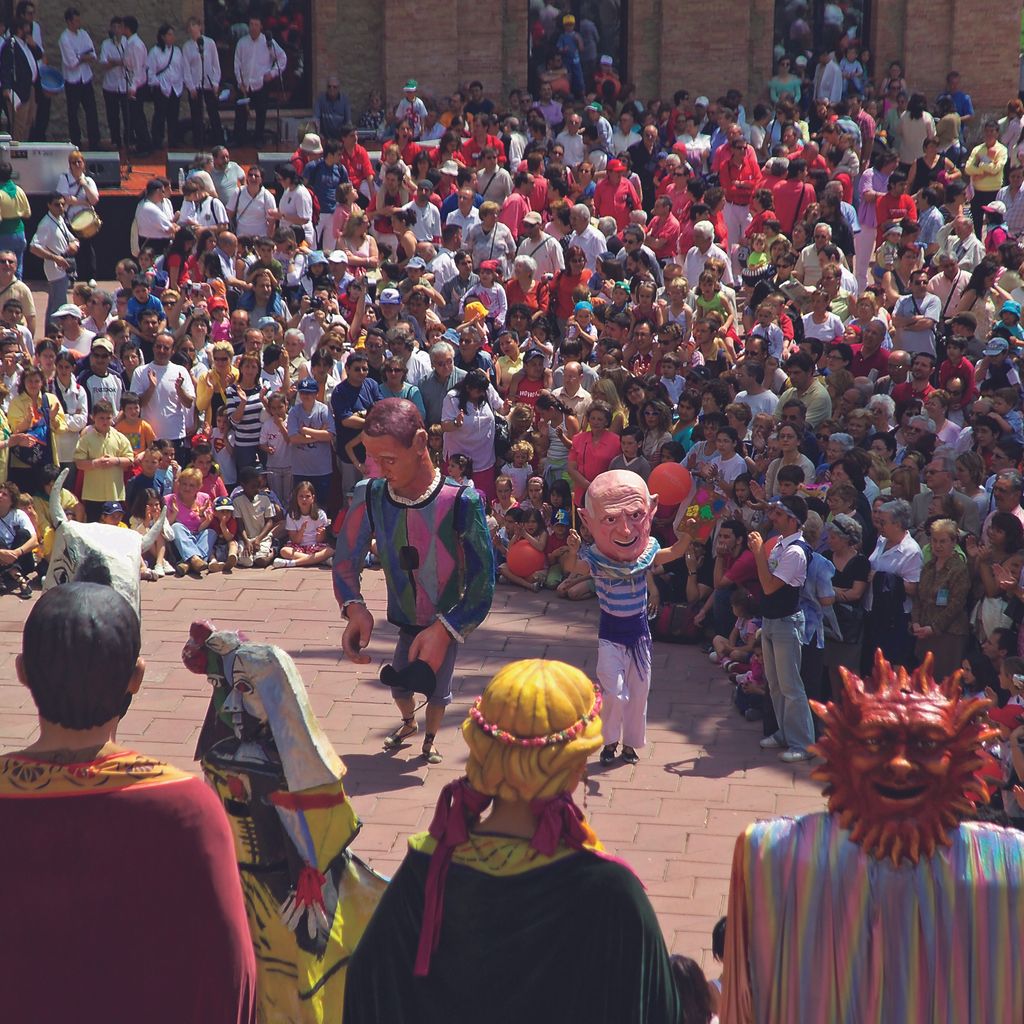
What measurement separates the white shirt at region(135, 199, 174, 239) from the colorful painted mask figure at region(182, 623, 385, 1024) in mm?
12693

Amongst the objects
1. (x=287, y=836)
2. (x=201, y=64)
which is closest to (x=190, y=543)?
(x=287, y=836)

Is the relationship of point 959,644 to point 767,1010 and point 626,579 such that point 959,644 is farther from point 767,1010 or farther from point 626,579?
point 767,1010

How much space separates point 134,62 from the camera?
68.0 ft

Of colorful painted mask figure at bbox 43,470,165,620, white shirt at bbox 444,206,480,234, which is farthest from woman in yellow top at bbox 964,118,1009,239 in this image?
colorful painted mask figure at bbox 43,470,165,620

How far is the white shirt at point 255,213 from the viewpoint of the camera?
17.0m

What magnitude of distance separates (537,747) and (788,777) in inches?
216

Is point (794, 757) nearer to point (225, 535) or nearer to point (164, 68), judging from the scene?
point (225, 535)

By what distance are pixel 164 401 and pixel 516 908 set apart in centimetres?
1003

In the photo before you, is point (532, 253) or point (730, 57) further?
point (730, 57)

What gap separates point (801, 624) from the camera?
905 cm

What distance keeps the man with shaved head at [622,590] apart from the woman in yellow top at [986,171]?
11.3 metres

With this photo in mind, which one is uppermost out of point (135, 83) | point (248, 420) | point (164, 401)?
point (135, 83)

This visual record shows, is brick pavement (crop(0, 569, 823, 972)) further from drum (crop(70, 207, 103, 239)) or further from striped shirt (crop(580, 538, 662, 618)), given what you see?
drum (crop(70, 207, 103, 239))

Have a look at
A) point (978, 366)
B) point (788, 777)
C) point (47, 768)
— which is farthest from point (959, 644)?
point (47, 768)
